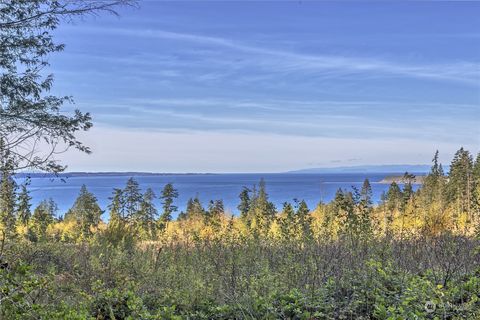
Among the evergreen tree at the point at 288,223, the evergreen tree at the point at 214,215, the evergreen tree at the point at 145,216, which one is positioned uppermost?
the evergreen tree at the point at 288,223

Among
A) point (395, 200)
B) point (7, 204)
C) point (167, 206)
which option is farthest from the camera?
point (167, 206)

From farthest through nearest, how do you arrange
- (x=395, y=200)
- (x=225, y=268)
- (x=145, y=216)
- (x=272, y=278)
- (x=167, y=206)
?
1. (x=167, y=206)
2. (x=145, y=216)
3. (x=395, y=200)
4. (x=225, y=268)
5. (x=272, y=278)

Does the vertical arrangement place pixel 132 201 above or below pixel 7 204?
below

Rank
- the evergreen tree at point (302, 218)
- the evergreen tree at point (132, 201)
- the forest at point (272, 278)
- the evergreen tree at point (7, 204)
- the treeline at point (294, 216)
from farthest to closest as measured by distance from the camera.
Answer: the evergreen tree at point (132, 201)
the evergreen tree at point (302, 218)
the treeline at point (294, 216)
the evergreen tree at point (7, 204)
the forest at point (272, 278)

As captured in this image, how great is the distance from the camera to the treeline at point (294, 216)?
8.98 m

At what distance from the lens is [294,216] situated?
1051 centimetres

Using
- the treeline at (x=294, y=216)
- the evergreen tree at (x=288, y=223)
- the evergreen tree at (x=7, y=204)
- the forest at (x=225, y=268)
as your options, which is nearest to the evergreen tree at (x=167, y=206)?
the treeline at (x=294, y=216)

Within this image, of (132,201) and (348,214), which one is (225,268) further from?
(132,201)

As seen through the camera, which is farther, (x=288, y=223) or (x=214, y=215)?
(x=214, y=215)

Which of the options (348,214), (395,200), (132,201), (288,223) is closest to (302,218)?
(288,223)

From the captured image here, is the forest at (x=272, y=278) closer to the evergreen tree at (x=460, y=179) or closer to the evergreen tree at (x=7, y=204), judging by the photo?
the evergreen tree at (x=7, y=204)

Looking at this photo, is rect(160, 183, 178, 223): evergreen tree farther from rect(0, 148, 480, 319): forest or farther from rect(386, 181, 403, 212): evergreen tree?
rect(386, 181, 403, 212): evergreen tree

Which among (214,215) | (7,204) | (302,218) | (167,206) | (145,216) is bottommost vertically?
(145,216)

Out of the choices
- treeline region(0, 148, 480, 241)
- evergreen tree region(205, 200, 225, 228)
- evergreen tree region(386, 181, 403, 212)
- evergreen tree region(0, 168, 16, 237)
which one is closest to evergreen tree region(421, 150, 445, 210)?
treeline region(0, 148, 480, 241)
